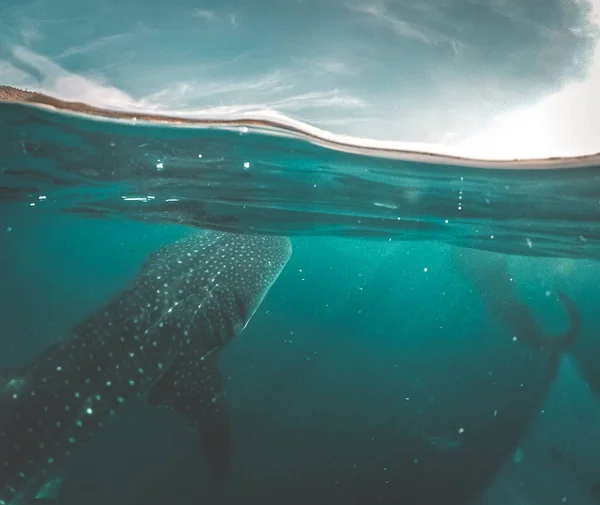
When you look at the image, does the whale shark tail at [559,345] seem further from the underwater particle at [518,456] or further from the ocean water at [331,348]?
the underwater particle at [518,456]

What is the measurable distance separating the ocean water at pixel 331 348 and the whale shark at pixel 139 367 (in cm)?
86

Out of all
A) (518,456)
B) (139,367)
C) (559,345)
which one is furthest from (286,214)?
(559,345)

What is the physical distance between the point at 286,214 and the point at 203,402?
8086 millimetres

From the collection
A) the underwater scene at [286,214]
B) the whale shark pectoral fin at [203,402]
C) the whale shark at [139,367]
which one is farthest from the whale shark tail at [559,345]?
the whale shark pectoral fin at [203,402]

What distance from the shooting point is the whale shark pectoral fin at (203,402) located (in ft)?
23.8

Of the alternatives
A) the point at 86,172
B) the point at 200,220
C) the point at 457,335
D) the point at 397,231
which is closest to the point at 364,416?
the point at 397,231

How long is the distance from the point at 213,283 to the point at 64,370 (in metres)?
3.49

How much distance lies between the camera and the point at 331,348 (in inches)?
936

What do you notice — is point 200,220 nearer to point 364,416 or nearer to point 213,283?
point 213,283

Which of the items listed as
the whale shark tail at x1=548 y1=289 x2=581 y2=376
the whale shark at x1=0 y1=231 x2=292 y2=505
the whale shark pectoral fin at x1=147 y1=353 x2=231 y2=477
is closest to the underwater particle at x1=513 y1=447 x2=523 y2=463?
the whale shark tail at x1=548 y1=289 x2=581 y2=376

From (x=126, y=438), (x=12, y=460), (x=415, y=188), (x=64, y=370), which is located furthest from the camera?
(x=126, y=438)

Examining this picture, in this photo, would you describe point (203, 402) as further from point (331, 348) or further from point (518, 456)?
point (331, 348)

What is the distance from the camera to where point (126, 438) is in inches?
505

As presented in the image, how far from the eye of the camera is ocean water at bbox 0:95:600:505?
8.81 m
